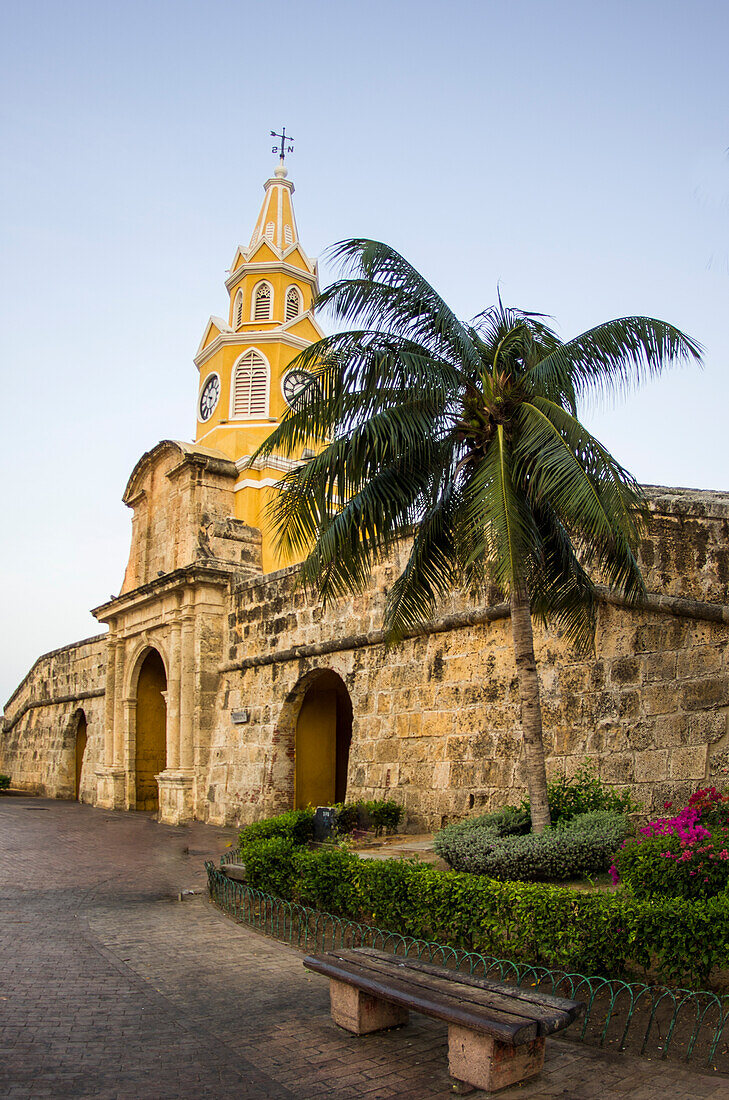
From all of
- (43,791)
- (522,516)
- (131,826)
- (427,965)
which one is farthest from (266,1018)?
(43,791)

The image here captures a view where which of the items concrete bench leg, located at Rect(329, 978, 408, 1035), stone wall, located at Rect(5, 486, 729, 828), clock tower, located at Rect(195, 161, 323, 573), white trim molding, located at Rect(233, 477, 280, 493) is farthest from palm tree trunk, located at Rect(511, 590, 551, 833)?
clock tower, located at Rect(195, 161, 323, 573)

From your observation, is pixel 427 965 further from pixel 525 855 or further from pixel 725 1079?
pixel 525 855

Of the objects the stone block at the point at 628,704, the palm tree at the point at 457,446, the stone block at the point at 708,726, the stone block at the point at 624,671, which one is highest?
the palm tree at the point at 457,446

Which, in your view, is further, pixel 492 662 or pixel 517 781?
pixel 492 662

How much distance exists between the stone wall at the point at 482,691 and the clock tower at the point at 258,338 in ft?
17.6

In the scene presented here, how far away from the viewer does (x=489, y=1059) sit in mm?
4023

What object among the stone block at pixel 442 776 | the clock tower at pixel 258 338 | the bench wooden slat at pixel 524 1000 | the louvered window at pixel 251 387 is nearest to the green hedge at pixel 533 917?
the bench wooden slat at pixel 524 1000

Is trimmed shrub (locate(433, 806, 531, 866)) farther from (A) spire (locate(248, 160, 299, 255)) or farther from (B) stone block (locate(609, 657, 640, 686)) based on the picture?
(A) spire (locate(248, 160, 299, 255))

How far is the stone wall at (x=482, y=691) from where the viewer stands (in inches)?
323

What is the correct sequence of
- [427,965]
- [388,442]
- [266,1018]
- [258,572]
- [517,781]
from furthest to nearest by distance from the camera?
[258,572], [517,781], [388,442], [266,1018], [427,965]

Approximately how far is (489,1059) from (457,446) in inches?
205

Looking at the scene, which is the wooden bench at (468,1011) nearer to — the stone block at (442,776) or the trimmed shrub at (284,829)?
the trimmed shrub at (284,829)

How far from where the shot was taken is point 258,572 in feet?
59.0

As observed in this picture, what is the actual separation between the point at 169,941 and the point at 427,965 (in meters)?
3.28
